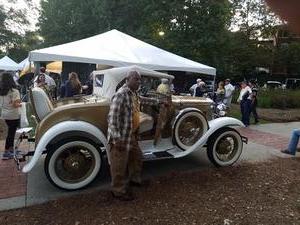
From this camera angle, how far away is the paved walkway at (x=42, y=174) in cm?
529

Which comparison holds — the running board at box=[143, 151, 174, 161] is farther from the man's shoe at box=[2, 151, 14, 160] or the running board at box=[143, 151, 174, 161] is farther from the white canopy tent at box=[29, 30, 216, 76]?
the white canopy tent at box=[29, 30, 216, 76]

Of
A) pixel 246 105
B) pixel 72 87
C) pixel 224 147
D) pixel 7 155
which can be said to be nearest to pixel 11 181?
pixel 7 155

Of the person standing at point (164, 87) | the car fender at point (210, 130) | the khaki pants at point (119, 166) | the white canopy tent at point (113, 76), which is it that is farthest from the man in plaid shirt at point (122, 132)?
the car fender at point (210, 130)

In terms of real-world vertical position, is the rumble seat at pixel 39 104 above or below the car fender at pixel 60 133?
above

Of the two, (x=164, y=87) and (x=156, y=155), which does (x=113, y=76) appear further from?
(x=156, y=155)

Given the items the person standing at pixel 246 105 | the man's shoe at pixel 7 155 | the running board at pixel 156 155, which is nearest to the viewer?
the running board at pixel 156 155

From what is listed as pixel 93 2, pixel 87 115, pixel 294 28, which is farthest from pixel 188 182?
pixel 93 2

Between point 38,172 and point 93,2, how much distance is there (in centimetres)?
2342

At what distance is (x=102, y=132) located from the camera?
6.05 metres

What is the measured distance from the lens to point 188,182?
5879 mm

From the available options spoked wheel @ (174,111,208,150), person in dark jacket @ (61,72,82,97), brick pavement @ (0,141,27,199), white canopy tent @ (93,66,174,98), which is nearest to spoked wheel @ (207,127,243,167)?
spoked wheel @ (174,111,208,150)

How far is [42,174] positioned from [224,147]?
3.37 meters

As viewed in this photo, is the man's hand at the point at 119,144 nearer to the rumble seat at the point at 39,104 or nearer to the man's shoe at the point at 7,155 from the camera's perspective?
the rumble seat at the point at 39,104

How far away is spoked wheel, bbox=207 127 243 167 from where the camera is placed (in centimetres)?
670
